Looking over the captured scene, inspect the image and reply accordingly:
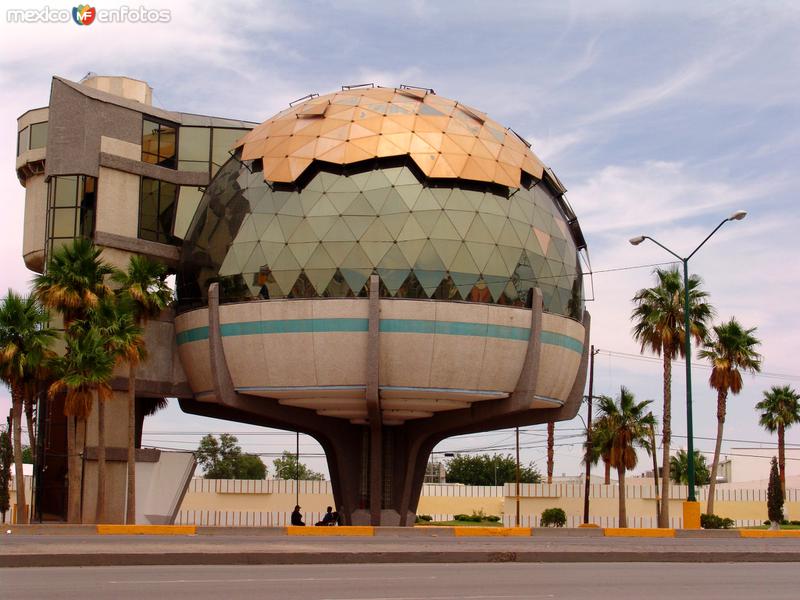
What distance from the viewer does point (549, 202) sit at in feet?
147

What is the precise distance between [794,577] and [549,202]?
28.2 metres

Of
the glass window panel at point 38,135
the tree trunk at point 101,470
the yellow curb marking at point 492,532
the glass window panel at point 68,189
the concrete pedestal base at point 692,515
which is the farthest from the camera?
the glass window panel at point 38,135

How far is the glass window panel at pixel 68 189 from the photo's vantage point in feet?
142

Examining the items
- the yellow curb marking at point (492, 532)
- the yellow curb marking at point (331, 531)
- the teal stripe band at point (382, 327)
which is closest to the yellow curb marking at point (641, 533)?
the yellow curb marking at point (492, 532)

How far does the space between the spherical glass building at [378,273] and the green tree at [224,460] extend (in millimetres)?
88218

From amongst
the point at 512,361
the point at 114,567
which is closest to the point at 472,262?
the point at 512,361

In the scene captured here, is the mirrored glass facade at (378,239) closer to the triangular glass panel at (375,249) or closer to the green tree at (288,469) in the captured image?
the triangular glass panel at (375,249)

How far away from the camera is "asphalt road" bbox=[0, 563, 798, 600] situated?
535 inches

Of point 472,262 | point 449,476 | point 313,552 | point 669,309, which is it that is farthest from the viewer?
point 449,476

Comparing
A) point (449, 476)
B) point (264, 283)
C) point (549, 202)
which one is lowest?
point (449, 476)

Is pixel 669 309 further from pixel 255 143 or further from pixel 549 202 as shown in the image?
pixel 255 143

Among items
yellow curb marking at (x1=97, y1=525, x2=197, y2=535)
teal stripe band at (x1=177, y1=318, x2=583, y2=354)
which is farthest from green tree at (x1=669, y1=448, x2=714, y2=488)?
yellow curb marking at (x1=97, y1=525, x2=197, y2=535)

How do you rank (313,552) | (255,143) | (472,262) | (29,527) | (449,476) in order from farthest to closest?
(449,476) → (255,143) → (472,262) → (29,527) → (313,552)

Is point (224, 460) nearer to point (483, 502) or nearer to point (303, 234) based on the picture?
point (483, 502)
